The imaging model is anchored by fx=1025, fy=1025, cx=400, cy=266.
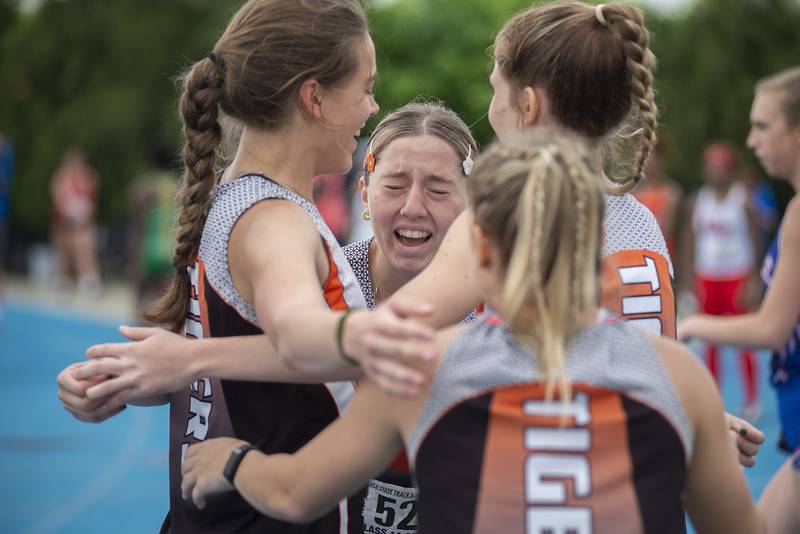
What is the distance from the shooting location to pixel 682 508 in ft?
6.35

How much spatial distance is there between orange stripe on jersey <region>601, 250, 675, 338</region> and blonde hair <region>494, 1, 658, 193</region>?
0.63 ft

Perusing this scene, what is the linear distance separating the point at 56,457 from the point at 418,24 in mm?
20284

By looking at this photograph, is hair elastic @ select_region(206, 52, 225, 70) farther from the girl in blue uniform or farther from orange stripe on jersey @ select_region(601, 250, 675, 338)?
the girl in blue uniform

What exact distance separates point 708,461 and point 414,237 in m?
1.27

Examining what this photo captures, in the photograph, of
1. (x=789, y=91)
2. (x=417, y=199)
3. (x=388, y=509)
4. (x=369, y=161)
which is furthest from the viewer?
(x=789, y=91)

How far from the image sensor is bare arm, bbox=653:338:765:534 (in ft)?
6.06

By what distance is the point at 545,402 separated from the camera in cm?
176

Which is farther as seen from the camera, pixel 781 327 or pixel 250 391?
pixel 781 327

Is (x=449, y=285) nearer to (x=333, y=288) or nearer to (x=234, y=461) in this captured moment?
(x=333, y=288)

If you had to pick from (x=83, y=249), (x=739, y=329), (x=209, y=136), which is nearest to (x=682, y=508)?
(x=209, y=136)

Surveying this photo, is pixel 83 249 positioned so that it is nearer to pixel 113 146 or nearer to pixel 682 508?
pixel 113 146

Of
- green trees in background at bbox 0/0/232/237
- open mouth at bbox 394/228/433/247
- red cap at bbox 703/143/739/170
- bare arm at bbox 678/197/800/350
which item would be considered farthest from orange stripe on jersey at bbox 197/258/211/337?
green trees in background at bbox 0/0/232/237

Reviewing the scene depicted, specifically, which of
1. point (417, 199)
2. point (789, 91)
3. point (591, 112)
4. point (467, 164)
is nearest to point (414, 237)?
point (417, 199)

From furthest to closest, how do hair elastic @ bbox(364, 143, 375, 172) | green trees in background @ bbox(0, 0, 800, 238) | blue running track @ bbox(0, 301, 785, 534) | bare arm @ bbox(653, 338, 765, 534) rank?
green trees in background @ bbox(0, 0, 800, 238)
blue running track @ bbox(0, 301, 785, 534)
hair elastic @ bbox(364, 143, 375, 172)
bare arm @ bbox(653, 338, 765, 534)
